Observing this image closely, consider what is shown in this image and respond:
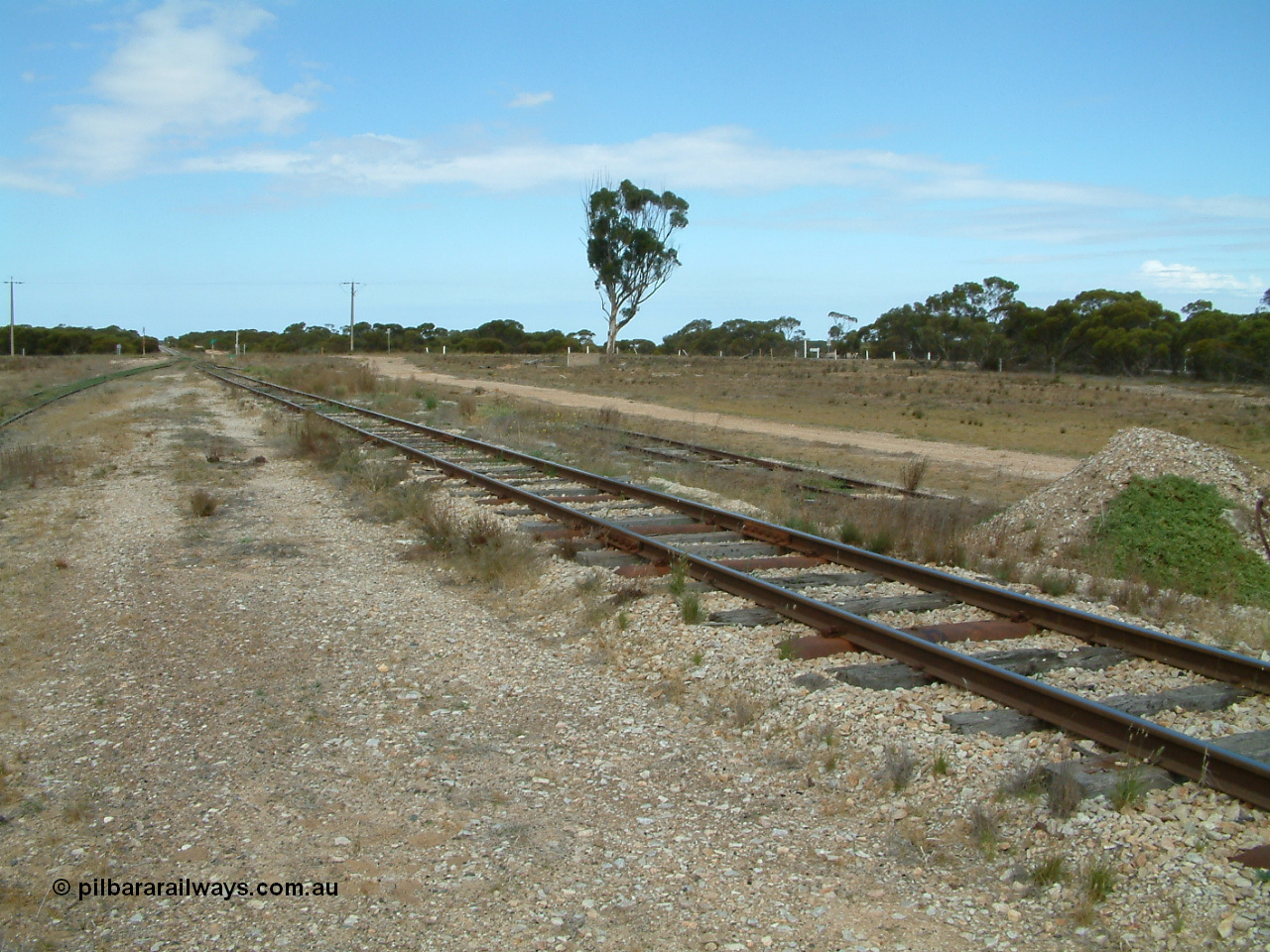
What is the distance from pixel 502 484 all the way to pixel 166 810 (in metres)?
8.17

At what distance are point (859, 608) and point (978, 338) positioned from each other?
73763 millimetres

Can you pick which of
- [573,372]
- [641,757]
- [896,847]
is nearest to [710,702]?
[641,757]

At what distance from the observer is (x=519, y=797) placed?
484 centimetres

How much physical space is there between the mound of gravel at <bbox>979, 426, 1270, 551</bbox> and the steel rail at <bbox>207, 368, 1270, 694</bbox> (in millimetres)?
2262

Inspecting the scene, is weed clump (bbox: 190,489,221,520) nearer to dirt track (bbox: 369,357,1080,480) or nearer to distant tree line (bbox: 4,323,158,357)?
dirt track (bbox: 369,357,1080,480)

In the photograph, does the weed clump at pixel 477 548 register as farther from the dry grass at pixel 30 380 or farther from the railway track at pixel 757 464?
the dry grass at pixel 30 380

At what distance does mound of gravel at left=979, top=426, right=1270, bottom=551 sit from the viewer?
34.0 feet

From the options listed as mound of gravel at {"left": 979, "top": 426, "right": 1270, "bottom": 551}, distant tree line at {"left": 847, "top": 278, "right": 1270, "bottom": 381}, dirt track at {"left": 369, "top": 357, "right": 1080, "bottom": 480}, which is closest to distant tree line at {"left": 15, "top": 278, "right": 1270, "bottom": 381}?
distant tree line at {"left": 847, "top": 278, "right": 1270, "bottom": 381}

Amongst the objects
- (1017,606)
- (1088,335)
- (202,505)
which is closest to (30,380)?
(202,505)

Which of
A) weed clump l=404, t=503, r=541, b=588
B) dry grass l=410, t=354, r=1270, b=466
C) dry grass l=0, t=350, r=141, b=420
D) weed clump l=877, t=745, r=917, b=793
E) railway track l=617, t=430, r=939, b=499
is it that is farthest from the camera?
dry grass l=0, t=350, r=141, b=420

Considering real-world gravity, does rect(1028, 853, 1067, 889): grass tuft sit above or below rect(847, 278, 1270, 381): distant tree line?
below

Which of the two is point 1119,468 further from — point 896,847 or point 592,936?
point 592,936

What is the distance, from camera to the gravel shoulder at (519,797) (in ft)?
12.5

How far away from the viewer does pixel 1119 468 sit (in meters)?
10.8
